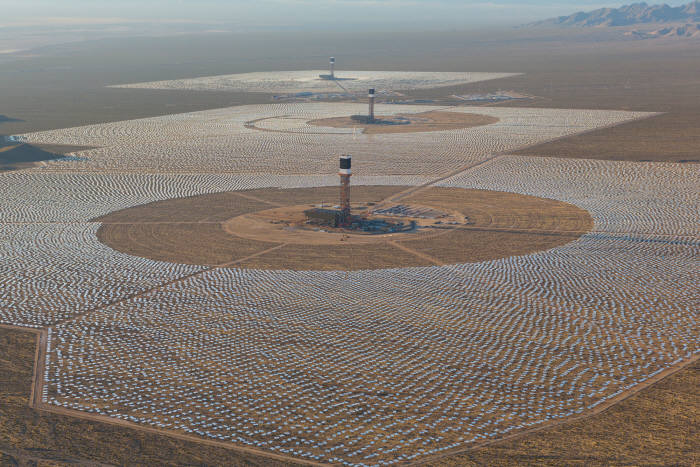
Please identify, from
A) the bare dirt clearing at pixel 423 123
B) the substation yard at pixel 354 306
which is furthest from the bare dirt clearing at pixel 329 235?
the bare dirt clearing at pixel 423 123

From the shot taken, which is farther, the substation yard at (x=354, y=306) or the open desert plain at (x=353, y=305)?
the substation yard at (x=354, y=306)

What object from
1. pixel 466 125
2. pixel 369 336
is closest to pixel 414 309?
pixel 369 336

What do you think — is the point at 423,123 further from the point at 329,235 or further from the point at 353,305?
the point at 353,305

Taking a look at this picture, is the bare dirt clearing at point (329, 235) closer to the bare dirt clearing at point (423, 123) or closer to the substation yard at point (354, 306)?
the substation yard at point (354, 306)

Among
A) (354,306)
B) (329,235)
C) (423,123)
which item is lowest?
(354,306)

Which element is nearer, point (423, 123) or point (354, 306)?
point (354, 306)

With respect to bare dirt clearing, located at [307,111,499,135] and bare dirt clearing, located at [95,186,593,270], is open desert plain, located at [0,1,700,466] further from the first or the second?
bare dirt clearing, located at [307,111,499,135]

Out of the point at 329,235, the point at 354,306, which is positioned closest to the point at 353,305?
the point at 354,306
